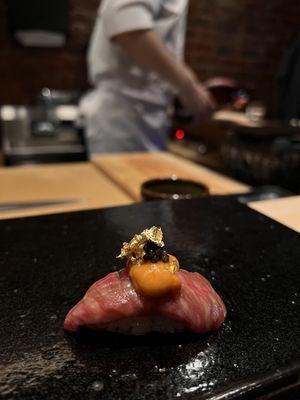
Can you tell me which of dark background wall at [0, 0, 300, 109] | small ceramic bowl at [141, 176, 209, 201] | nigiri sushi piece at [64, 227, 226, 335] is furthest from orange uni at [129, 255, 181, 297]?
dark background wall at [0, 0, 300, 109]

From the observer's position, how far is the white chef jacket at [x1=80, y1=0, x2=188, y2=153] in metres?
2.60

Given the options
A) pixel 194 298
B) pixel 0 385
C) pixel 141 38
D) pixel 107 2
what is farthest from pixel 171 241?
pixel 107 2

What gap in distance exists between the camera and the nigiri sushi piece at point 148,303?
58 centimetres

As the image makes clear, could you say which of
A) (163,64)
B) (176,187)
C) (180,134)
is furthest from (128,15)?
(176,187)

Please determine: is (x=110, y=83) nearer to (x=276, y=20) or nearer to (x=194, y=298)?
(x=194, y=298)

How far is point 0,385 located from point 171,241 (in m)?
A: 0.50

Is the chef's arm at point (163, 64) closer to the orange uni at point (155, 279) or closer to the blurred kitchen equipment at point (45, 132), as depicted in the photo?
the blurred kitchen equipment at point (45, 132)

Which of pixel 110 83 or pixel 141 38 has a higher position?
pixel 141 38

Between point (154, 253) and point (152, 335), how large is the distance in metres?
0.13

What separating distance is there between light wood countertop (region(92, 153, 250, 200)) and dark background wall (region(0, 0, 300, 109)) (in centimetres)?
239

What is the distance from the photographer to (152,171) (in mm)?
1941

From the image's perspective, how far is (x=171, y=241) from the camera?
2.94 ft

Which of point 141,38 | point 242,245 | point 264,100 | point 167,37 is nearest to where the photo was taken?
point 242,245

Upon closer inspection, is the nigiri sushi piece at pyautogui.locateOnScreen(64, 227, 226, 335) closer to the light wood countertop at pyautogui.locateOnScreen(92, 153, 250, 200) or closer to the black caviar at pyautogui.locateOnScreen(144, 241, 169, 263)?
the black caviar at pyautogui.locateOnScreen(144, 241, 169, 263)
